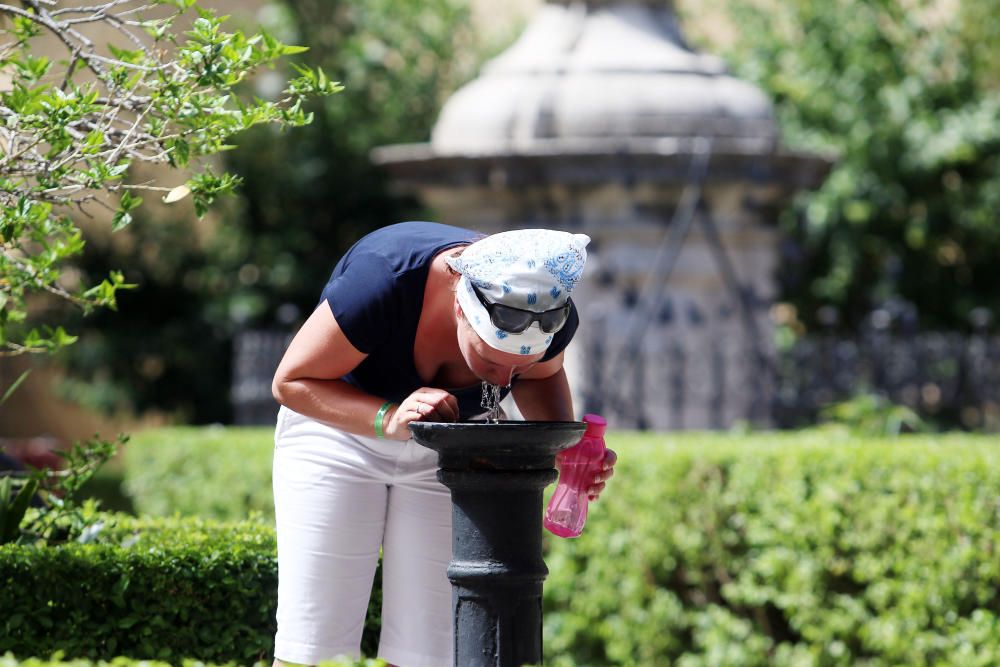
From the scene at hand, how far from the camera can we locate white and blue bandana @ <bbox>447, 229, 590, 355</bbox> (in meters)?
3.23

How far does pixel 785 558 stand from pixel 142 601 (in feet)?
9.29

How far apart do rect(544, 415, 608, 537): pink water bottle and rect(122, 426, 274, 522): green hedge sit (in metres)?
3.85

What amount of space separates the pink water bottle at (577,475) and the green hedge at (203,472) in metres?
3.85

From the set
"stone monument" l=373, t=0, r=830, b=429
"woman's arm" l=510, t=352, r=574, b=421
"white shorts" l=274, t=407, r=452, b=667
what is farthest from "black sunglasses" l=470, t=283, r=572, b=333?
"stone monument" l=373, t=0, r=830, b=429

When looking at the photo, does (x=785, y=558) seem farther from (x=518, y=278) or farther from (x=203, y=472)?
(x=203, y=472)

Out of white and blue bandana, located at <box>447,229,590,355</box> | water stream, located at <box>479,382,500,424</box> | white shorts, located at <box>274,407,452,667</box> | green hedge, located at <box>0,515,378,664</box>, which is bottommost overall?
green hedge, located at <box>0,515,378,664</box>

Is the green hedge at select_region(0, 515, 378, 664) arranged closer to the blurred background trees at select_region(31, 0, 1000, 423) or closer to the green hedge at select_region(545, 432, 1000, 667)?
the green hedge at select_region(545, 432, 1000, 667)

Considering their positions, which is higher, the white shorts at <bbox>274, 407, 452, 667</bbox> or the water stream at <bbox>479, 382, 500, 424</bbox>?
the water stream at <bbox>479, 382, 500, 424</bbox>

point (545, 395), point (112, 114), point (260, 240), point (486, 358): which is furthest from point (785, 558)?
point (260, 240)

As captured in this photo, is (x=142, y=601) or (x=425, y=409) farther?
A: (x=142, y=601)

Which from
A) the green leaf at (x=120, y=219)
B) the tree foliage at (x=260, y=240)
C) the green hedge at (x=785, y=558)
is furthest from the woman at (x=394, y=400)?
the tree foliage at (x=260, y=240)

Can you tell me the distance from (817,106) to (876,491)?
882 centimetres

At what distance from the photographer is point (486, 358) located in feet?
10.9

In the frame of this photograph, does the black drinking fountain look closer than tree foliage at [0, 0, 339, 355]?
Yes
